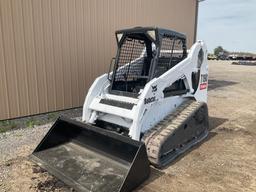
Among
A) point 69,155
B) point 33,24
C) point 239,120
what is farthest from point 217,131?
point 33,24

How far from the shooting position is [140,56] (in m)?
5.45

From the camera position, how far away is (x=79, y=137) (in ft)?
14.3

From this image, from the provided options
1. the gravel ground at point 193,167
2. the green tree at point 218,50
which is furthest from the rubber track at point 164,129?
the green tree at point 218,50

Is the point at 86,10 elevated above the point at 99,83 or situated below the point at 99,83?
above

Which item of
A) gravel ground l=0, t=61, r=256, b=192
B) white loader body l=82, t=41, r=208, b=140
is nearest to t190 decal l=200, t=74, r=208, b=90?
white loader body l=82, t=41, r=208, b=140

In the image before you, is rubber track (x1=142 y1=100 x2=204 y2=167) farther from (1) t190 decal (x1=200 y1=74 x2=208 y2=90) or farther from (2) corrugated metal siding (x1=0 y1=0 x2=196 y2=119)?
(2) corrugated metal siding (x1=0 y1=0 x2=196 y2=119)

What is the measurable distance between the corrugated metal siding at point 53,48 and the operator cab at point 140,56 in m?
2.38

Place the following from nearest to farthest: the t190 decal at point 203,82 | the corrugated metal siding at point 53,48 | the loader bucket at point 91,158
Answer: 1. the loader bucket at point 91,158
2. the t190 decal at point 203,82
3. the corrugated metal siding at point 53,48

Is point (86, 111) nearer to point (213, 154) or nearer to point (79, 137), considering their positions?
point (79, 137)

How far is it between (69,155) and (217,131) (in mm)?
3378

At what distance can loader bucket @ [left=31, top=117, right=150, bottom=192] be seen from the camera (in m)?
3.33

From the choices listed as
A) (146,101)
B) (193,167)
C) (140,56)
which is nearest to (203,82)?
(140,56)

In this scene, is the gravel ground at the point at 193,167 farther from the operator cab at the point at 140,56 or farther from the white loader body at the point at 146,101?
the operator cab at the point at 140,56

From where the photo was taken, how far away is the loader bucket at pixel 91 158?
3.33m
